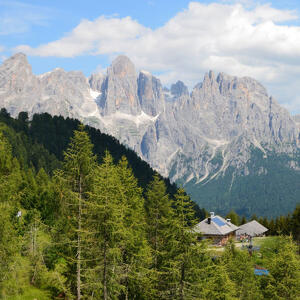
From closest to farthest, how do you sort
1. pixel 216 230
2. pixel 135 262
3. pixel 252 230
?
pixel 135 262, pixel 216 230, pixel 252 230

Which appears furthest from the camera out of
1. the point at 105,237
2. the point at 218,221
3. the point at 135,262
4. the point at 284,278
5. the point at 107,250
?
the point at 218,221

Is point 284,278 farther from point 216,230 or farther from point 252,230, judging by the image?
point 252,230

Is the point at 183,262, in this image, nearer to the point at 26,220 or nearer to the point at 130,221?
the point at 130,221

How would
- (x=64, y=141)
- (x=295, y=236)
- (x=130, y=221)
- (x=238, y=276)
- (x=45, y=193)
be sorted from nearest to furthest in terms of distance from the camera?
(x=130, y=221), (x=238, y=276), (x=45, y=193), (x=295, y=236), (x=64, y=141)

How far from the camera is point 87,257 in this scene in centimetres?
2759

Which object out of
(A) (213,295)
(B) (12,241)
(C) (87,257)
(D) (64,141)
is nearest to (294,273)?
(A) (213,295)

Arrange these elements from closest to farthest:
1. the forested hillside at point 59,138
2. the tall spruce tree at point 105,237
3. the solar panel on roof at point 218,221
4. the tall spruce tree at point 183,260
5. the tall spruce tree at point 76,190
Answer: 1. the tall spruce tree at point 105,237
2. the tall spruce tree at point 76,190
3. the tall spruce tree at point 183,260
4. the solar panel on roof at point 218,221
5. the forested hillside at point 59,138

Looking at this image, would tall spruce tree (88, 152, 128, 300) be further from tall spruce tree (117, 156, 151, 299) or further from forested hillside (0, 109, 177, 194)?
forested hillside (0, 109, 177, 194)

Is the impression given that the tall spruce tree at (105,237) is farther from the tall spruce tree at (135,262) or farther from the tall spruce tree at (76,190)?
the tall spruce tree at (135,262)

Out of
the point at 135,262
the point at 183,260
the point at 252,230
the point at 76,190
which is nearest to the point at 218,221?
the point at 252,230

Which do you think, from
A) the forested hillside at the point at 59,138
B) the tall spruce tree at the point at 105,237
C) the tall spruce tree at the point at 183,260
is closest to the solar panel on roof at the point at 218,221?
the forested hillside at the point at 59,138

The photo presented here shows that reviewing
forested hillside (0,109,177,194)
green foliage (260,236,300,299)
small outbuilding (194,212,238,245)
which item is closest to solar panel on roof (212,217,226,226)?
small outbuilding (194,212,238,245)

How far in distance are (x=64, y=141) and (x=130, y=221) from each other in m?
129

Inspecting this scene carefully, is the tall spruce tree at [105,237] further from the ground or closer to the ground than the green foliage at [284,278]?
further from the ground
